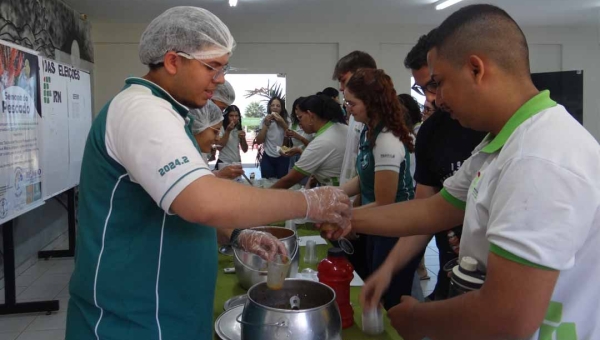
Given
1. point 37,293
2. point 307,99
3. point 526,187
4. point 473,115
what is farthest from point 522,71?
point 37,293

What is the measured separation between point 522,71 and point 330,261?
2.62 feet

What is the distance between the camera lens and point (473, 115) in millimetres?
1006

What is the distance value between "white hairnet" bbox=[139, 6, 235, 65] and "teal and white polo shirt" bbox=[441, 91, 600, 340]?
2.36 ft

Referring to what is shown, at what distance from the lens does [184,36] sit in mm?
1182

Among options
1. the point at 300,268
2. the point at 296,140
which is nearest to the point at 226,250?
the point at 300,268

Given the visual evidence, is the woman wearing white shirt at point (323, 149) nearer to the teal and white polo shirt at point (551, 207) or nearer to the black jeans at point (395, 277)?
the black jeans at point (395, 277)

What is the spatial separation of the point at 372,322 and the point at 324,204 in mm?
446

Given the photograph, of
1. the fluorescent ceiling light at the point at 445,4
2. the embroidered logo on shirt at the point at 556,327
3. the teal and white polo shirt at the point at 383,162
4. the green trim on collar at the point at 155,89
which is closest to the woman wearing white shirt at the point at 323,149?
the teal and white polo shirt at the point at 383,162

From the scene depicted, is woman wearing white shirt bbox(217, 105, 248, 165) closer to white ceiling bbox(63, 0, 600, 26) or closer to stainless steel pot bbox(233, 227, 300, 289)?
white ceiling bbox(63, 0, 600, 26)

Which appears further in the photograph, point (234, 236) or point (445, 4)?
point (445, 4)

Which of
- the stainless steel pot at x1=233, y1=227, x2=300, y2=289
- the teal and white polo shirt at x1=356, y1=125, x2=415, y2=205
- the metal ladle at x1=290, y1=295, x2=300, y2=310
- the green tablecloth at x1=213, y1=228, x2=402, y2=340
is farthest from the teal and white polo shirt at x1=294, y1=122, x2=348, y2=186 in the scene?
the metal ladle at x1=290, y1=295, x2=300, y2=310

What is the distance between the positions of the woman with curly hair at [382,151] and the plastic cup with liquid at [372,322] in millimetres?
1064

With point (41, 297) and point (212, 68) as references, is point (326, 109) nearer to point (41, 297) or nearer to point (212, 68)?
point (212, 68)

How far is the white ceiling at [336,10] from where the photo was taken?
7.11 meters
